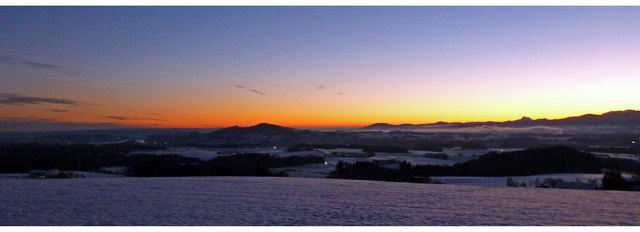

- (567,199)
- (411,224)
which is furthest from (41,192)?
(567,199)

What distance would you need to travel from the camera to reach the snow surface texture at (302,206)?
13828mm

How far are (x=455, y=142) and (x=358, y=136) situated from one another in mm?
35644

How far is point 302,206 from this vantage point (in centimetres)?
1673

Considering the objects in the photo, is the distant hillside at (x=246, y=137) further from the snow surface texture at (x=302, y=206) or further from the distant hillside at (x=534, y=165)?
the snow surface texture at (x=302, y=206)

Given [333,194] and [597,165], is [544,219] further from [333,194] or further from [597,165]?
[597,165]

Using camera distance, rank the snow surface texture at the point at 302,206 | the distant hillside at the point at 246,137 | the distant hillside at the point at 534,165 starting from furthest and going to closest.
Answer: the distant hillside at the point at 246,137
the distant hillside at the point at 534,165
the snow surface texture at the point at 302,206

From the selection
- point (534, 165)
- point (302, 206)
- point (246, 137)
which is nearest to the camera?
point (302, 206)

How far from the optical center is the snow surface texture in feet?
45.4

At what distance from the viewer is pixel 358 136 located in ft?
522

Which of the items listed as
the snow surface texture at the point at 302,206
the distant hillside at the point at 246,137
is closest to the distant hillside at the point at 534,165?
the snow surface texture at the point at 302,206

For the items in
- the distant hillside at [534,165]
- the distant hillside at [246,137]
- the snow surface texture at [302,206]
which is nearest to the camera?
the snow surface texture at [302,206]

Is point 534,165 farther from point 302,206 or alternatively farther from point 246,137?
point 246,137

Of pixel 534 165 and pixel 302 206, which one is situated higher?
A: pixel 302 206

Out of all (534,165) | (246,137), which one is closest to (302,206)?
(534,165)
